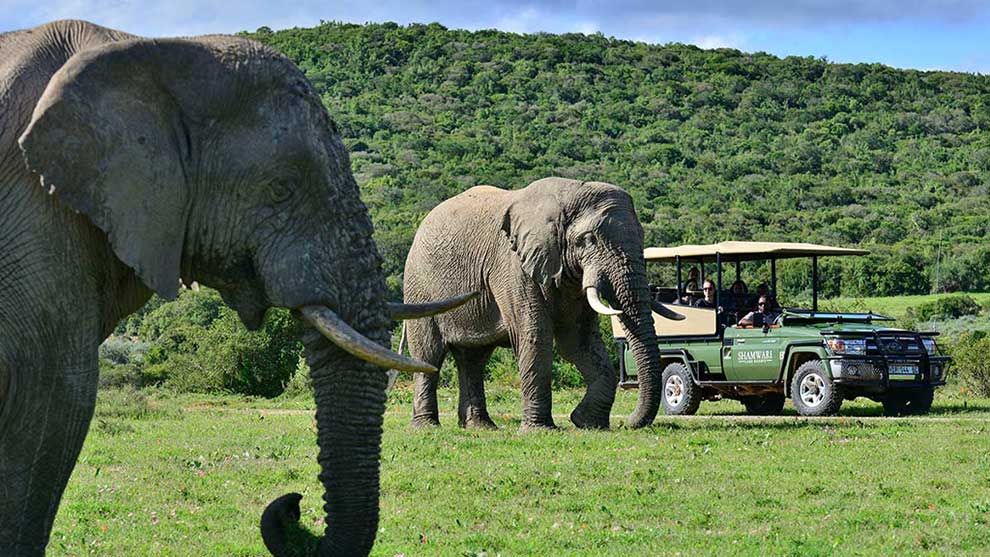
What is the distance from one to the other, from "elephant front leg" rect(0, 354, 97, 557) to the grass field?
2.77 m

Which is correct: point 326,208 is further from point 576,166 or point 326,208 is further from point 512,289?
point 576,166

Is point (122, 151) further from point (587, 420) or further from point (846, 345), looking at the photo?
point (846, 345)

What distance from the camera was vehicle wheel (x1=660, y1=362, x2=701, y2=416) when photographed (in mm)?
20984

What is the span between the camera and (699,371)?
2089cm

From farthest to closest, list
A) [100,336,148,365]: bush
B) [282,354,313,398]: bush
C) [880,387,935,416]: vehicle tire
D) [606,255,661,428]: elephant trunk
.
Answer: [100,336,148,365]: bush, [282,354,313,398]: bush, [880,387,935,416]: vehicle tire, [606,255,661,428]: elephant trunk

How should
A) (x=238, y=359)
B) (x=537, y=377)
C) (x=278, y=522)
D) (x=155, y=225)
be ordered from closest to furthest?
(x=155, y=225) < (x=278, y=522) < (x=537, y=377) < (x=238, y=359)

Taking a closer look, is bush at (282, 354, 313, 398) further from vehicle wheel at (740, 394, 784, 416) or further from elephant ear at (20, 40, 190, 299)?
elephant ear at (20, 40, 190, 299)

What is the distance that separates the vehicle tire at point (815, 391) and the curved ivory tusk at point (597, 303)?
3.97 meters

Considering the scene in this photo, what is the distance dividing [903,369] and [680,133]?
235 feet

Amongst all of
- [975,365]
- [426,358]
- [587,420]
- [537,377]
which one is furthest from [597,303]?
[975,365]

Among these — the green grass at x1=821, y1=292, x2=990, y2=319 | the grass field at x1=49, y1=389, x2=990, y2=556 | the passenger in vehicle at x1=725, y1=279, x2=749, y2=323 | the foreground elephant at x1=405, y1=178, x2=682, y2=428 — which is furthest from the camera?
the green grass at x1=821, y1=292, x2=990, y2=319

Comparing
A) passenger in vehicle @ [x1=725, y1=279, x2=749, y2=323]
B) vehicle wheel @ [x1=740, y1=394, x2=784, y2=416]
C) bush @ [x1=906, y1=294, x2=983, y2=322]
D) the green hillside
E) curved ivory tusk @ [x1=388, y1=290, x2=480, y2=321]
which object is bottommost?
vehicle wheel @ [x1=740, y1=394, x2=784, y2=416]

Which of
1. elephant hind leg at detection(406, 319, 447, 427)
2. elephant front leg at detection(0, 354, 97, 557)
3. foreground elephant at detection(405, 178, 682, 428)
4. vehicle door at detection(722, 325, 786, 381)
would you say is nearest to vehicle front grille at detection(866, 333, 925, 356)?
vehicle door at detection(722, 325, 786, 381)

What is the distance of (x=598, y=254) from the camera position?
16766 millimetres
